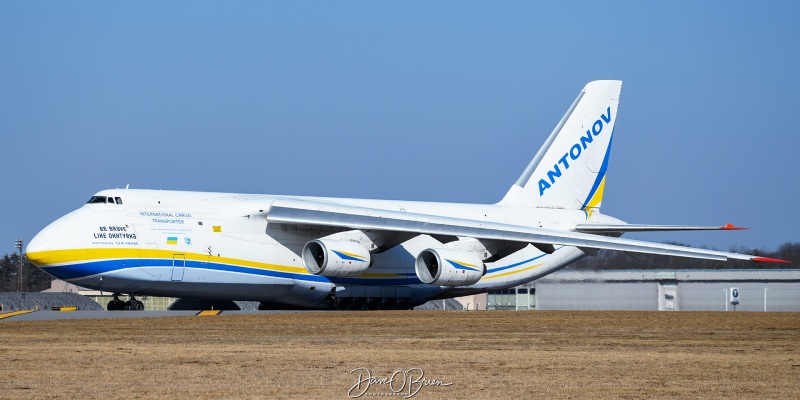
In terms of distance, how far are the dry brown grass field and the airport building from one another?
6.67 metres

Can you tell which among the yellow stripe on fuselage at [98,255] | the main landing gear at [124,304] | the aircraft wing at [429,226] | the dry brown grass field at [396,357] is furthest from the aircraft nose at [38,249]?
the aircraft wing at [429,226]

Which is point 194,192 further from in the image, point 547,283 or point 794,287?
point 794,287

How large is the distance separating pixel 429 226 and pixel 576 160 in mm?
7156

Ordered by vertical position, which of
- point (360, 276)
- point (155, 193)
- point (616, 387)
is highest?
point (155, 193)

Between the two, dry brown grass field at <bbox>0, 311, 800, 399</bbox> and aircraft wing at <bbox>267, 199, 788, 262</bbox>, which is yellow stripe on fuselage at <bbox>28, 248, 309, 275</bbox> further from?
dry brown grass field at <bbox>0, 311, 800, 399</bbox>

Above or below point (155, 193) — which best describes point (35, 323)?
below

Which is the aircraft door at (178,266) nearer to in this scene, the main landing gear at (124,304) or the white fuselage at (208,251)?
the white fuselage at (208,251)

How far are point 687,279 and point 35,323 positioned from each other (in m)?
15.0

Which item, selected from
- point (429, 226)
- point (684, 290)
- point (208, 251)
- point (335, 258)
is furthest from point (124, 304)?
point (684, 290)

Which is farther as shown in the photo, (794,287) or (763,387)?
(794,287)

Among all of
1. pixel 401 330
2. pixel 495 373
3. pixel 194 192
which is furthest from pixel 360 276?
pixel 495 373

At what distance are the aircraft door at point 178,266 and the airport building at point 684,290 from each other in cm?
938

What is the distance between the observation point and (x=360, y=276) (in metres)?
24.5

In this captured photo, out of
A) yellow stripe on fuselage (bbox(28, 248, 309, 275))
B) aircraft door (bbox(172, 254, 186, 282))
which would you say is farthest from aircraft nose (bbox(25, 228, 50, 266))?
aircraft door (bbox(172, 254, 186, 282))
